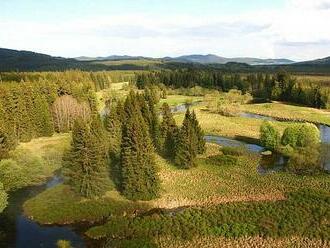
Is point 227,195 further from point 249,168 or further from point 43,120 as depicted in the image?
point 43,120

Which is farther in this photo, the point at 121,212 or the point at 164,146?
the point at 164,146

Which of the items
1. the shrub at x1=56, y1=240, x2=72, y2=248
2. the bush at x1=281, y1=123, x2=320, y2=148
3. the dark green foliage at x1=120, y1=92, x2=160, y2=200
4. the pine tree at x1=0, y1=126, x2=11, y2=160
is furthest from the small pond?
the pine tree at x1=0, y1=126, x2=11, y2=160

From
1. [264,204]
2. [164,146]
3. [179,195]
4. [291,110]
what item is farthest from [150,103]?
[291,110]

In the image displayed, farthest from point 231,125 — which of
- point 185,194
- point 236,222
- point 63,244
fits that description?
point 63,244

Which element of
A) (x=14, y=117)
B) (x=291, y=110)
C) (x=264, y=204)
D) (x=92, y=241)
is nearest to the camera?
(x=92, y=241)

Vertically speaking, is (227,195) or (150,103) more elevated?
(150,103)

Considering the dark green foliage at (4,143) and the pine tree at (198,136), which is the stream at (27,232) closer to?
the dark green foliage at (4,143)

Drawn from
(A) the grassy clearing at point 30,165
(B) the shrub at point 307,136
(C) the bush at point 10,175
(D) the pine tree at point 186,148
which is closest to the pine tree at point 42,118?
(A) the grassy clearing at point 30,165

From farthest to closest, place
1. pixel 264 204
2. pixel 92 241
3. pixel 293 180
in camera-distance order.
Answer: pixel 293 180 < pixel 264 204 < pixel 92 241

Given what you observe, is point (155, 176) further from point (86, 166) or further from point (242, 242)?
point (242, 242)
